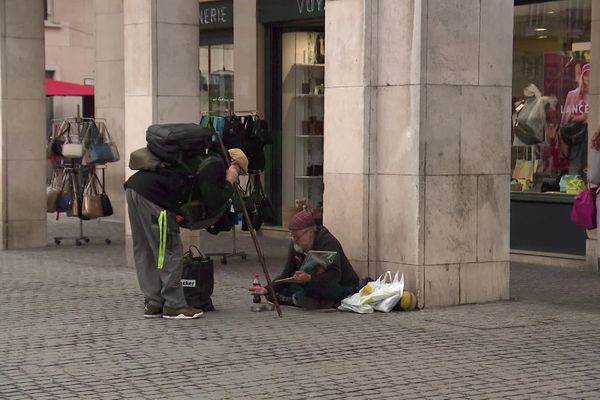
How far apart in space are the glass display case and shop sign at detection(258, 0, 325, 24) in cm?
41

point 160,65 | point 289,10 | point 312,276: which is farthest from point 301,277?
point 289,10

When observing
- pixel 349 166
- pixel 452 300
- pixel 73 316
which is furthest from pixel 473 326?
pixel 73 316

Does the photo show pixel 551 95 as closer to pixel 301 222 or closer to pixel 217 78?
pixel 301 222

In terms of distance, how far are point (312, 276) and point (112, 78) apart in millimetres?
12613

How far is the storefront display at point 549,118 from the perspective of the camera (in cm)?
1507

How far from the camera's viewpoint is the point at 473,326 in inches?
398

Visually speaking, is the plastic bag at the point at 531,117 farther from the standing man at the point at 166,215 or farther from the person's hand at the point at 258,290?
the standing man at the point at 166,215

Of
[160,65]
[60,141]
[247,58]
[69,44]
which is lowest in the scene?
[60,141]

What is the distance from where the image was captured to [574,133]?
50.0 feet

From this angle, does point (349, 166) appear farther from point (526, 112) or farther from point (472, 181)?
point (526, 112)

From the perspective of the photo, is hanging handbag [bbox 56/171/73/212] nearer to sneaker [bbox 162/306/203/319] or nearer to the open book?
sneaker [bbox 162/306/203/319]

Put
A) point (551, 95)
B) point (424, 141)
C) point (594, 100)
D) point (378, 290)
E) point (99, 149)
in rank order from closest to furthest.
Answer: point (378, 290) → point (424, 141) → point (594, 100) → point (551, 95) → point (99, 149)

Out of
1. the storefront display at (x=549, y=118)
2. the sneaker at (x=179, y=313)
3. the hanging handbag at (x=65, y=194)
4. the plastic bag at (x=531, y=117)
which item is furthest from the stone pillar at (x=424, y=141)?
the hanging handbag at (x=65, y=194)

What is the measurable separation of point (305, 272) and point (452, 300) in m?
1.57
